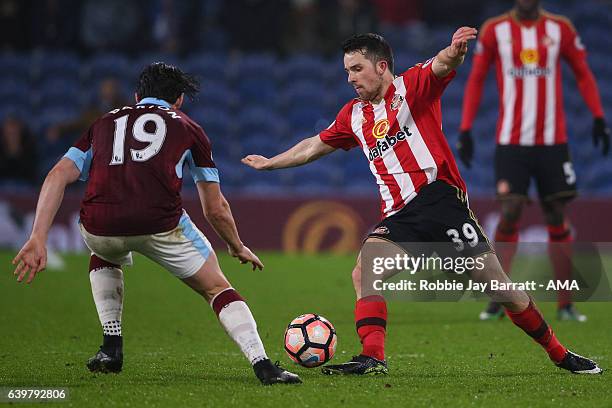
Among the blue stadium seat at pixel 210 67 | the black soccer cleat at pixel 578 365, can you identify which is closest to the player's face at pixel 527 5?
the black soccer cleat at pixel 578 365

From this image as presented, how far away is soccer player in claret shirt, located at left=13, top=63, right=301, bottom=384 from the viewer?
5.27 metres

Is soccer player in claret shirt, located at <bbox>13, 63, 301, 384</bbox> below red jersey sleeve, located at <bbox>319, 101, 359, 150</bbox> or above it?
below

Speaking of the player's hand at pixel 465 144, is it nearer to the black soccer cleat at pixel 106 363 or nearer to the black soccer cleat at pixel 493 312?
the black soccer cleat at pixel 493 312

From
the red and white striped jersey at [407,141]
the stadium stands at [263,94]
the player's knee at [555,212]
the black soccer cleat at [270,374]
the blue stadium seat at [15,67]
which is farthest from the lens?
the blue stadium seat at [15,67]

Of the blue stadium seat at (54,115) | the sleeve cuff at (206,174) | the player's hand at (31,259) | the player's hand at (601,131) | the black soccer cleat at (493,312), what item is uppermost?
the blue stadium seat at (54,115)

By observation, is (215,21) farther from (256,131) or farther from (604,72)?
(604,72)

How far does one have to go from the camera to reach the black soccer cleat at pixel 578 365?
18.9 ft

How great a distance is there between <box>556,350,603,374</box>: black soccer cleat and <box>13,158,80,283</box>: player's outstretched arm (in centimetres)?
278

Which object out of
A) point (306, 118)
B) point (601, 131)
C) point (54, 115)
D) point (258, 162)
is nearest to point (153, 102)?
point (258, 162)

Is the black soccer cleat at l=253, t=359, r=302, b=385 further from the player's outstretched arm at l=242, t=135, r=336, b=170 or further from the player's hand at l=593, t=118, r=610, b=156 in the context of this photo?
the player's hand at l=593, t=118, r=610, b=156

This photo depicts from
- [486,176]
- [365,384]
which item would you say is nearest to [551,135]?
[365,384]

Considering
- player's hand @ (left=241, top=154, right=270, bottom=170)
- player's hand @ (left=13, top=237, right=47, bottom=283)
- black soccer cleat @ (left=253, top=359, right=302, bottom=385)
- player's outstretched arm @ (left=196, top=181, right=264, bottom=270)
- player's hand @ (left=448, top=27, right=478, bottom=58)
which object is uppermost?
player's hand @ (left=448, top=27, right=478, bottom=58)

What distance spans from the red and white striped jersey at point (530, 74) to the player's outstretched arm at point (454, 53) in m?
3.03

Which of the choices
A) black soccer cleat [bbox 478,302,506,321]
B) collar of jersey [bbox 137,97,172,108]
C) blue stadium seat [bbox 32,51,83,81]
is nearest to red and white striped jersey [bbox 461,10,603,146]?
black soccer cleat [bbox 478,302,506,321]
